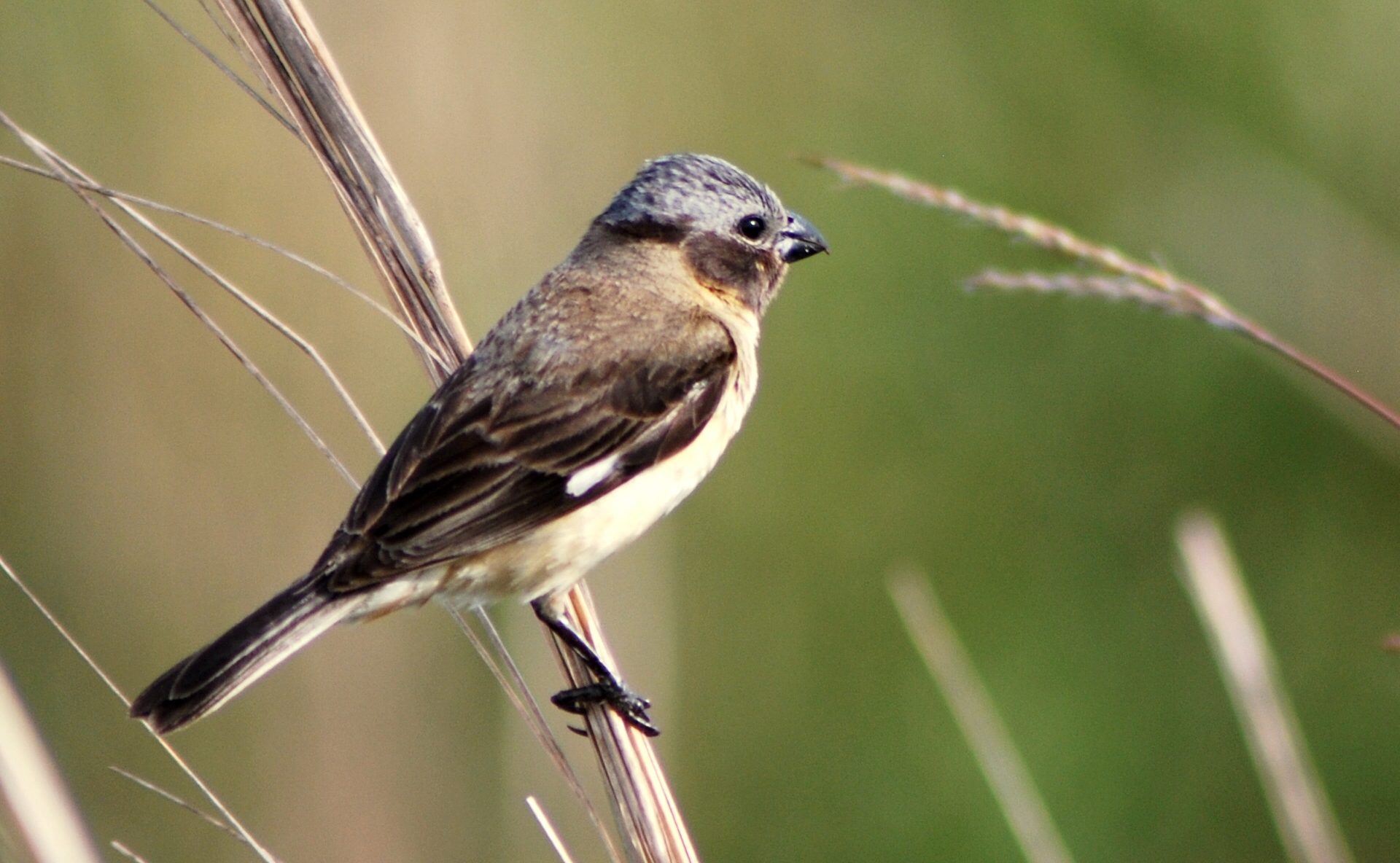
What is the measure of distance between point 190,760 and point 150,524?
0.75 meters

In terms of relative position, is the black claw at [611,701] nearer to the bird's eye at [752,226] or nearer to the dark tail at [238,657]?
the dark tail at [238,657]

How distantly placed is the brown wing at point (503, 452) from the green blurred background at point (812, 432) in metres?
0.92

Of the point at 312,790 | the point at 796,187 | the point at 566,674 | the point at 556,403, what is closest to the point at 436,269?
the point at 556,403

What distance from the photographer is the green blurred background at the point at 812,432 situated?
4.50m

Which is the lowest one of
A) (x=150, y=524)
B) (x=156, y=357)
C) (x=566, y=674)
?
(x=566, y=674)

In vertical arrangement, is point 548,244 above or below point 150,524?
above

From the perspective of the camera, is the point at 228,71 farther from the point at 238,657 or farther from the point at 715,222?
the point at 715,222

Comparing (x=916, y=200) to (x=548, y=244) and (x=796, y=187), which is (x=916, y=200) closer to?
(x=548, y=244)

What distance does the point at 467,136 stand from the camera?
447 cm

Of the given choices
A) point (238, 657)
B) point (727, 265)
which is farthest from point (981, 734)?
point (727, 265)

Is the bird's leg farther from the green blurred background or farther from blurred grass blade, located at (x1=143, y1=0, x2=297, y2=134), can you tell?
blurred grass blade, located at (x1=143, y1=0, x2=297, y2=134)

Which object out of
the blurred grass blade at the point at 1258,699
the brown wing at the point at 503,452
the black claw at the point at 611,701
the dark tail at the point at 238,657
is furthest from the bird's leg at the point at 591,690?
the blurred grass blade at the point at 1258,699

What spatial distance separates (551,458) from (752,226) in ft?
3.20

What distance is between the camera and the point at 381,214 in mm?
2797
